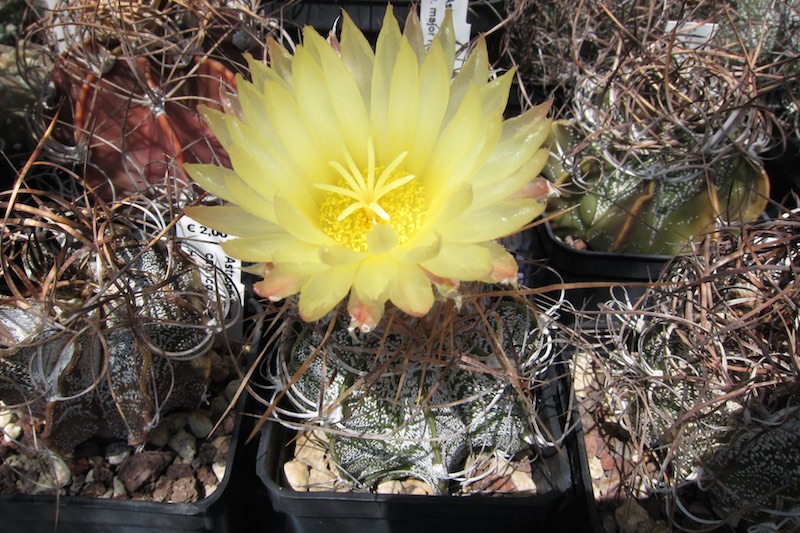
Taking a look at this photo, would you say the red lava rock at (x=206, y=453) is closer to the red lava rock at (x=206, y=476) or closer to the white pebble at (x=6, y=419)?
the red lava rock at (x=206, y=476)

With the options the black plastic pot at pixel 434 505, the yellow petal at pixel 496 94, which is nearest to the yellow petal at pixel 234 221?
the yellow petal at pixel 496 94

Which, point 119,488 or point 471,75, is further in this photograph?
point 119,488

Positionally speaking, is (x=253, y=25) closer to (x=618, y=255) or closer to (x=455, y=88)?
(x=455, y=88)

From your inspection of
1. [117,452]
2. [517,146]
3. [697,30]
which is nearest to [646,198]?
[697,30]

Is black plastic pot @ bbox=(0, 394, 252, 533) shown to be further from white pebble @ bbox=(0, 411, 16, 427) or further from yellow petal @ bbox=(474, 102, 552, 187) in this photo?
yellow petal @ bbox=(474, 102, 552, 187)

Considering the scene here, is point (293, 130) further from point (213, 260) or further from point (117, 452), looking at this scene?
point (117, 452)

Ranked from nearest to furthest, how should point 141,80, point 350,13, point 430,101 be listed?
point 430,101, point 141,80, point 350,13
